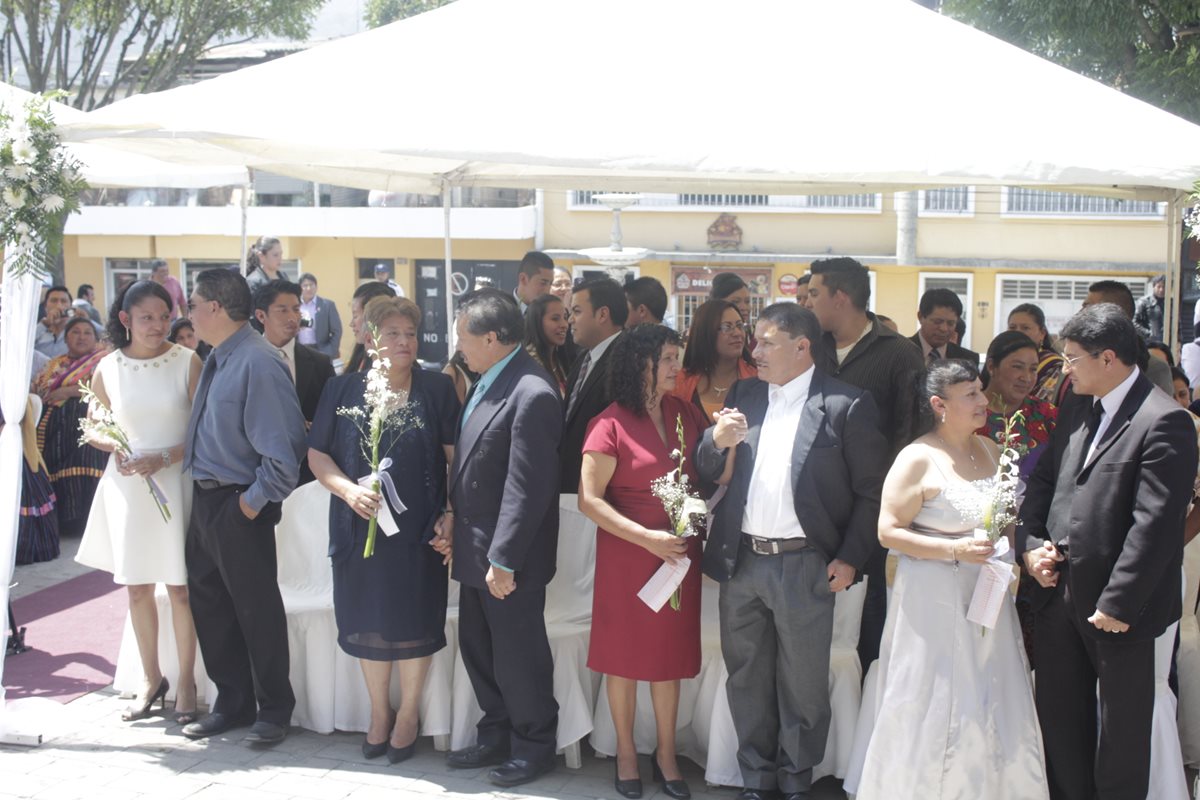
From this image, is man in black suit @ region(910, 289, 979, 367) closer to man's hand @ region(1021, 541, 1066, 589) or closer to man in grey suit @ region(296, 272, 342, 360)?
man's hand @ region(1021, 541, 1066, 589)

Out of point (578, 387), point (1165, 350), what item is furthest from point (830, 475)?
point (1165, 350)

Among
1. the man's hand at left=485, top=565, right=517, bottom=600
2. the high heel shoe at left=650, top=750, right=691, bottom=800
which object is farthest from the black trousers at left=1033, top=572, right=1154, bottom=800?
the man's hand at left=485, top=565, right=517, bottom=600

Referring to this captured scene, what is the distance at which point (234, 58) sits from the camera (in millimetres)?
31656

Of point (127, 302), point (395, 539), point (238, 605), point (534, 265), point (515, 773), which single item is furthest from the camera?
point (534, 265)

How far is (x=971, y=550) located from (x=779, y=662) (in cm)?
96

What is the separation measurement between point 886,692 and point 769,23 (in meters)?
3.08

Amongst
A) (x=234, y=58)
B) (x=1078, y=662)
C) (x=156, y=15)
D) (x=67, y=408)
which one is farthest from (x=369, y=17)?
(x=1078, y=662)

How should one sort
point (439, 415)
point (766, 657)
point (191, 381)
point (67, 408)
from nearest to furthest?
point (766, 657)
point (439, 415)
point (191, 381)
point (67, 408)

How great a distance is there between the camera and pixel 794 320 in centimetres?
447

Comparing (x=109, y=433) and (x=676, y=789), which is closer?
(x=676, y=789)

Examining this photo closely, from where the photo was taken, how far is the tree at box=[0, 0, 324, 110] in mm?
17188

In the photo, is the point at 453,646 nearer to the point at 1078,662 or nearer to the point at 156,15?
the point at 1078,662

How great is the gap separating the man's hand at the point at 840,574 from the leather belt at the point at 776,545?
129 millimetres

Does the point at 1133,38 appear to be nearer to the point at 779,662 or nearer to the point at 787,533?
the point at 787,533
